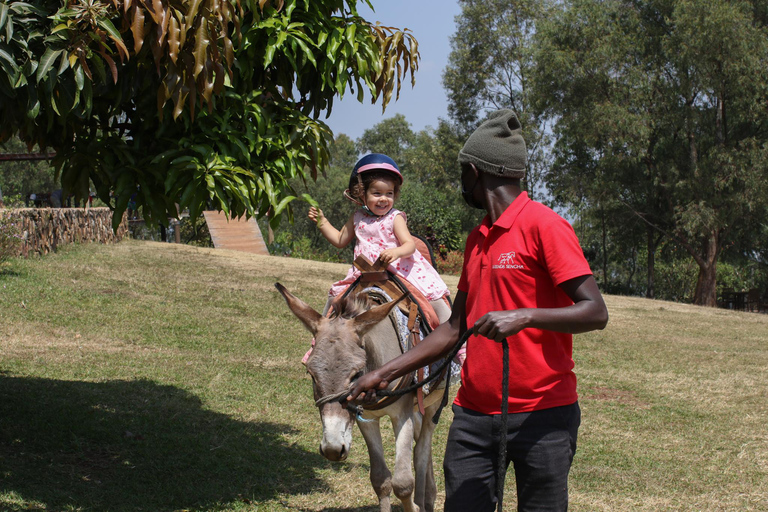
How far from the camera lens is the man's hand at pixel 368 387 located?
3.35 metres

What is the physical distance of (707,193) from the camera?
2870 cm

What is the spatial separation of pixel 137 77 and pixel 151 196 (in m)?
0.78

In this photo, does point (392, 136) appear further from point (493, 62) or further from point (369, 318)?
point (369, 318)

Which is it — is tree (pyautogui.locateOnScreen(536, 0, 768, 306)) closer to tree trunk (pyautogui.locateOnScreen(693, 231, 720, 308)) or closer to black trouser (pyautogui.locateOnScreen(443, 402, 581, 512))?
tree trunk (pyautogui.locateOnScreen(693, 231, 720, 308))

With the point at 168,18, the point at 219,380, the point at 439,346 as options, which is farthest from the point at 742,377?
the point at 168,18

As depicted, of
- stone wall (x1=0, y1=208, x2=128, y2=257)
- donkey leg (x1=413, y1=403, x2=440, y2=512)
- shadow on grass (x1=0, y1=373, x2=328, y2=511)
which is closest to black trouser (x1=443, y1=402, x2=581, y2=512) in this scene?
donkey leg (x1=413, y1=403, x2=440, y2=512)

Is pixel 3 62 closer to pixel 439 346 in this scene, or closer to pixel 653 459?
pixel 439 346

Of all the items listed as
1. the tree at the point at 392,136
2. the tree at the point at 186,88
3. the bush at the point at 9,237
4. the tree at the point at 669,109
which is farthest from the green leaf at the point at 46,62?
the tree at the point at 392,136

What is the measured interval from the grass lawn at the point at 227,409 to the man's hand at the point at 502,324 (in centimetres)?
363

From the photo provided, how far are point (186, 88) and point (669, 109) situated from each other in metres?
30.2

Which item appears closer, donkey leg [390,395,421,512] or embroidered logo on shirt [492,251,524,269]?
embroidered logo on shirt [492,251,524,269]

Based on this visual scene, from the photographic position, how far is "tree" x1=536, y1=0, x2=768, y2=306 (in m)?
27.9

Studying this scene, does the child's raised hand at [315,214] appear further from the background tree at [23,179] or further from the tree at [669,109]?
the background tree at [23,179]

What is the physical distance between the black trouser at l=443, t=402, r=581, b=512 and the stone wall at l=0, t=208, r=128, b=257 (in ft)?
47.3
